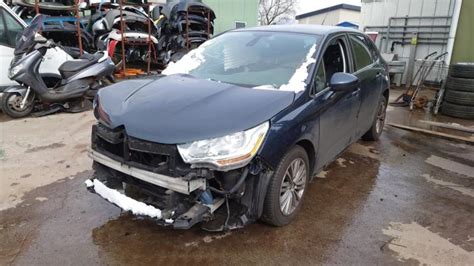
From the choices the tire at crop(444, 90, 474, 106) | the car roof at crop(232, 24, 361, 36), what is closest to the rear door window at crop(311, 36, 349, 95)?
the car roof at crop(232, 24, 361, 36)

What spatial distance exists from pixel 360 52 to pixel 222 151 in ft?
9.30

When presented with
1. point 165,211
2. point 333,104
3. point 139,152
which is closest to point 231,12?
point 333,104

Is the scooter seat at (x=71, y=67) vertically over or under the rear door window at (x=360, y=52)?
under

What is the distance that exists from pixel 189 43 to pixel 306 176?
28.2 feet

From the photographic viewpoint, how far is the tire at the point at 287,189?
9.32 ft

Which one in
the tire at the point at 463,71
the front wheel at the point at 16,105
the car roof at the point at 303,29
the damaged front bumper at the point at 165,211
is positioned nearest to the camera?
the damaged front bumper at the point at 165,211

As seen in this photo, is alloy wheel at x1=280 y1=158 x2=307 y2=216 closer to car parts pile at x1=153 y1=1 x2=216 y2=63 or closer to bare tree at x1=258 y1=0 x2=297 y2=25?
car parts pile at x1=153 y1=1 x2=216 y2=63

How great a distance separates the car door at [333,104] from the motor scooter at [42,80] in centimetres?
463

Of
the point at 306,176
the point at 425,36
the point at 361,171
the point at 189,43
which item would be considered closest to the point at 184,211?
the point at 306,176

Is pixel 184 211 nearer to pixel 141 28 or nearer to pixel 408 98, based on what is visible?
pixel 408 98

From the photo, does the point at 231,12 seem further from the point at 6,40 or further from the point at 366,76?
the point at 366,76

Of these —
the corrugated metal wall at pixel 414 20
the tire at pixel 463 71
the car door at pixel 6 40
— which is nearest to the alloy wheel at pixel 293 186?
the tire at pixel 463 71

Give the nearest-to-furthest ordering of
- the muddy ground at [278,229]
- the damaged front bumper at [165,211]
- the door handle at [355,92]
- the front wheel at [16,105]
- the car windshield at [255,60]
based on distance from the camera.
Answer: the damaged front bumper at [165,211] → the muddy ground at [278,229] → the car windshield at [255,60] → the door handle at [355,92] → the front wheel at [16,105]

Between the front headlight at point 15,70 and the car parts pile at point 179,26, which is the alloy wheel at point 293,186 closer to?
the front headlight at point 15,70
